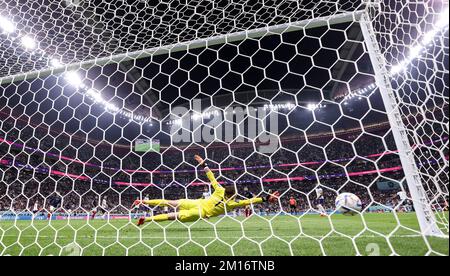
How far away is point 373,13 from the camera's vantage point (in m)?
2.35

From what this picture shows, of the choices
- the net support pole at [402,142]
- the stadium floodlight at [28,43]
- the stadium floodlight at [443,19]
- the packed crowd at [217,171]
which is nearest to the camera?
the stadium floodlight at [443,19]

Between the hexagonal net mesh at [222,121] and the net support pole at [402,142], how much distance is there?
11mm

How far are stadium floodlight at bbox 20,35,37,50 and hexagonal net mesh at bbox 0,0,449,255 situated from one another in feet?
0.18

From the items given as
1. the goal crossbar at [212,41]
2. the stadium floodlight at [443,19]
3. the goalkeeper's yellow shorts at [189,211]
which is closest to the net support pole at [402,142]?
the goal crossbar at [212,41]

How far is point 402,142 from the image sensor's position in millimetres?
1995

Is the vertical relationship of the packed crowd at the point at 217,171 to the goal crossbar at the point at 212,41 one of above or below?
above

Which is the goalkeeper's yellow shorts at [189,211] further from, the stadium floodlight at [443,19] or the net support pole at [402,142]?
the stadium floodlight at [443,19]

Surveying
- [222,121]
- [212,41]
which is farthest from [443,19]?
[222,121]

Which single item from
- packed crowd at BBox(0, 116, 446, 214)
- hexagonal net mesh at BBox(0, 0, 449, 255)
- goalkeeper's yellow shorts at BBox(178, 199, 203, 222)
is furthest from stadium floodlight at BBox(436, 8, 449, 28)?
packed crowd at BBox(0, 116, 446, 214)

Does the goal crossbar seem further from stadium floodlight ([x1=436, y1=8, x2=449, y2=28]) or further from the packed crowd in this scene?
the packed crowd

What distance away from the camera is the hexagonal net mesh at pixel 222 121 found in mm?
2031
